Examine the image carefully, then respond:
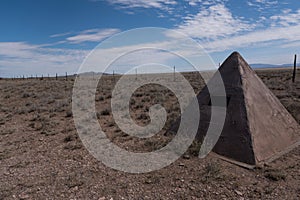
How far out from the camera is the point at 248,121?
17.9 ft

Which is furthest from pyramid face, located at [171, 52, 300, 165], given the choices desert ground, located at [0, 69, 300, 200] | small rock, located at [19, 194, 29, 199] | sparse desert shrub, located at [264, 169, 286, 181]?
small rock, located at [19, 194, 29, 199]

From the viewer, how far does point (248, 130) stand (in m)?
5.33

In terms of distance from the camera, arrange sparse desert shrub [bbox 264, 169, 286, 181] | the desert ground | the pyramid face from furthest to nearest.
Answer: the pyramid face
sparse desert shrub [bbox 264, 169, 286, 181]
the desert ground

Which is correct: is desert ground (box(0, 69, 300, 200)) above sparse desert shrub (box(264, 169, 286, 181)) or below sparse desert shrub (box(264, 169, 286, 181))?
below

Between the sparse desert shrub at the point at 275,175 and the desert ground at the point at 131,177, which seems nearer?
the desert ground at the point at 131,177

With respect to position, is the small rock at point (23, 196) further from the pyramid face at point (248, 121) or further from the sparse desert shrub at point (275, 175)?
the sparse desert shrub at point (275, 175)

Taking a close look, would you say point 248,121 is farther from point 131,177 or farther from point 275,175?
point 131,177

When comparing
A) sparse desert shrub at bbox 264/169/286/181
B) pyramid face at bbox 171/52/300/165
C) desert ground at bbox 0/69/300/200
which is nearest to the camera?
desert ground at bbox 0/69/300/200

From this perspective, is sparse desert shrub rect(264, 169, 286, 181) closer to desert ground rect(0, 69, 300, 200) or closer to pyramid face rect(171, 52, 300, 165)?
desert ground rect(0, 69, 300, 200)

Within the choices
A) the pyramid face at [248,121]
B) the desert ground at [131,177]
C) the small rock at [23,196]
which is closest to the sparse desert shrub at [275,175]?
the desert ground at [131,177]

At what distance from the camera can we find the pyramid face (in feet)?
17.3

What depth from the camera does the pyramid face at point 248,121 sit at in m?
5.26


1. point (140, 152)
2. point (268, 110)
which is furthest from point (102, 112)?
point (268, 110)

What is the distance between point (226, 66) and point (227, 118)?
1.59 meters
